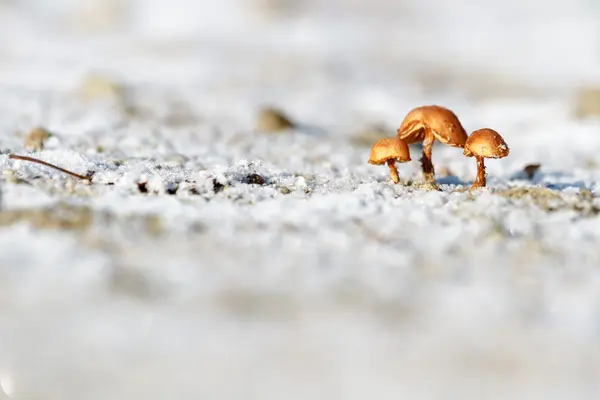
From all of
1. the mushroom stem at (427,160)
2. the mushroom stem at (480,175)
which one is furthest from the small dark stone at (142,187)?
the mushroom stem at (480,175)

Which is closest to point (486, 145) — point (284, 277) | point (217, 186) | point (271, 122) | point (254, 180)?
point (254, 180)

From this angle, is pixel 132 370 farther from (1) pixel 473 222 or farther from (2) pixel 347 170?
(2) pixel 347 170

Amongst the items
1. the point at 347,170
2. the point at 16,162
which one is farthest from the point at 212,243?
the point at 347,170

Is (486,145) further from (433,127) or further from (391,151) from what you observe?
(391,151)

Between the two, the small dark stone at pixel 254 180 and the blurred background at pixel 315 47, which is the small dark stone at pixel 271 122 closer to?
the blurred background at pixel 315 47

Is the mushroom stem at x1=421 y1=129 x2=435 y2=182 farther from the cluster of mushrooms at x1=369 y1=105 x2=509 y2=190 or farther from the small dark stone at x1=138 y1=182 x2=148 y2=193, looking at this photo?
the small dark stone at x1=138 y1=182 x2=148 y2=193

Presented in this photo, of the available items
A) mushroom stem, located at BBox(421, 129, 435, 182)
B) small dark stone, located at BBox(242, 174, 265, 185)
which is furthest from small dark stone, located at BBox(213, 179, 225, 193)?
mushroom stem, located at BBox(421, 129, 435, 182)
